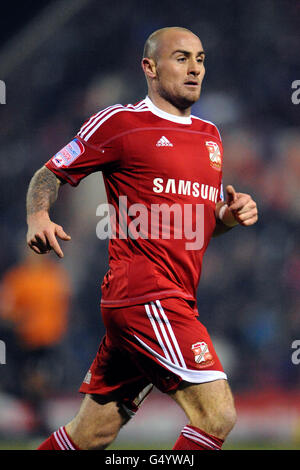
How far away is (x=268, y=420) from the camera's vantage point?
19.2ft

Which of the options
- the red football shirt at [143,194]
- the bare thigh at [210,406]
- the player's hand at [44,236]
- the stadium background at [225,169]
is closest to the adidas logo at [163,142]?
the red football shirt at [143,194]

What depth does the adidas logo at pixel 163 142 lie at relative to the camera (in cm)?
300

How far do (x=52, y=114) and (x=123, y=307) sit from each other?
4.43 meters

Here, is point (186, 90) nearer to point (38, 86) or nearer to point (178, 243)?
point (178, 243)

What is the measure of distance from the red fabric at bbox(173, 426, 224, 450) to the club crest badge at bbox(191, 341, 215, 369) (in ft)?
0.85

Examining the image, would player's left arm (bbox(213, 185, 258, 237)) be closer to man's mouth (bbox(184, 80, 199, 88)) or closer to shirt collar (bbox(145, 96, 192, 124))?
shirt collar (bbox(145, 96, 192, 124))

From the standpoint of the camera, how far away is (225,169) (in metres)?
6.84

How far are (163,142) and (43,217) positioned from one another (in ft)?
2.20

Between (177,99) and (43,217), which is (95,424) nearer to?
(43,217)

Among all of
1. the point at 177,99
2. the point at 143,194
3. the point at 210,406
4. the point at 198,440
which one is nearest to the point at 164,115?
the point at 177,99

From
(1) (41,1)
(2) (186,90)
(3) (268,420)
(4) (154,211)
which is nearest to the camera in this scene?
(4) (154,211)

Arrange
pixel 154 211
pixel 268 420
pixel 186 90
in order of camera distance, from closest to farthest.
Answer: pixel 154 211 → pixel 186 90 → pixel 268 420
